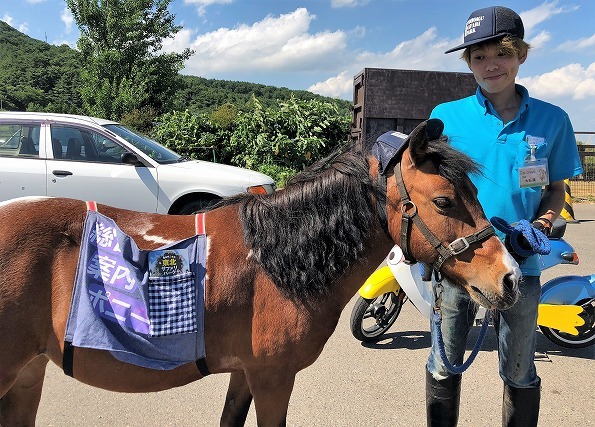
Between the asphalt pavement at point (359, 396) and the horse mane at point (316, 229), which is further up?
the horse mane at point (316, 229)

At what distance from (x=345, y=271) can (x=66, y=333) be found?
1086 millimetres

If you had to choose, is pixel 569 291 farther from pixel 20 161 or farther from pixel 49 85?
pixel 49 85

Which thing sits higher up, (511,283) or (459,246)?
(459,246)

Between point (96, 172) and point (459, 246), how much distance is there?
16.7ft

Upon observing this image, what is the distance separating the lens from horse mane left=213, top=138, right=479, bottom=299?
1661mm

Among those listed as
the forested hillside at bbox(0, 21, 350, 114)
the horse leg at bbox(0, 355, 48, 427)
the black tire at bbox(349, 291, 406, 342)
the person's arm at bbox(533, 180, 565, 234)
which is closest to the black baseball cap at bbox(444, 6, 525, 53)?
the person's arm at bbox(533, 180, 565, 234)

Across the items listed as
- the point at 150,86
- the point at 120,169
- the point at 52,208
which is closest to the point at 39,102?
the point at 150,86

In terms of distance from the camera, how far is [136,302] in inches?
61.4

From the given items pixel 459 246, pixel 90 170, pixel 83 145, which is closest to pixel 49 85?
pixel 83 145

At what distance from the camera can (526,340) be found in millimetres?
1927

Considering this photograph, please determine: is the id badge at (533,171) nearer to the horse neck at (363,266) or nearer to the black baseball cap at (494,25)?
the black baseball cap at (494,25)

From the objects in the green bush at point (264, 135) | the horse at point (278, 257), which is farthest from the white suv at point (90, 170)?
the green bush at point (264, 135)

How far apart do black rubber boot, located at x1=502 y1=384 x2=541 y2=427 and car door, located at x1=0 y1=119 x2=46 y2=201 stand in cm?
547

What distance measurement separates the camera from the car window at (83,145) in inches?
215
